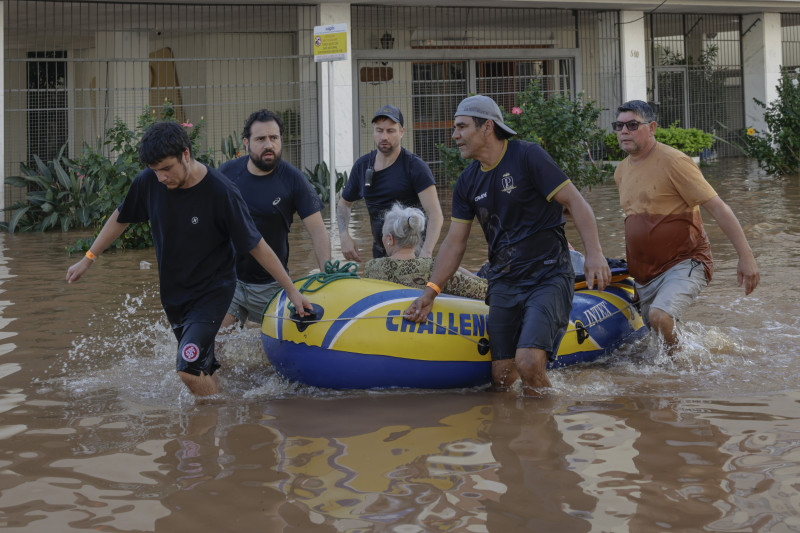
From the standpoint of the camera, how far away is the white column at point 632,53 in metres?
22.4

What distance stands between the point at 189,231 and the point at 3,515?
193 cm

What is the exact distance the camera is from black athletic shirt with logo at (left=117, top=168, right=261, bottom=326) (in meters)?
5.12

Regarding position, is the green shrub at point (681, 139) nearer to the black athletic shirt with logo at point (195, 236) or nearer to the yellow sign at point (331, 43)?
the yellow sign at point (331, 43)

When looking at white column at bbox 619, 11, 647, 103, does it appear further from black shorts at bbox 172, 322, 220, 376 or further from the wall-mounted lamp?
black shorts at bbox 172, 322, 220, 376

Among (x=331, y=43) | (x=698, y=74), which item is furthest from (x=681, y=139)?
(x=331, y=43)

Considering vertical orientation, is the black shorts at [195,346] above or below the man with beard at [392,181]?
below

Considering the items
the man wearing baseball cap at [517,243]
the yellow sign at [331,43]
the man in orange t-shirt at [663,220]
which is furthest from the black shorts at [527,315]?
the yellow sign at [331,43]

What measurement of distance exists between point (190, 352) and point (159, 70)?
16.6 meters

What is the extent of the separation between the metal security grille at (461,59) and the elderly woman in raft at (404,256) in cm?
1354

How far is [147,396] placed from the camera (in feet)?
18.1

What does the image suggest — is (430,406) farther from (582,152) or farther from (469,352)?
(582,152)

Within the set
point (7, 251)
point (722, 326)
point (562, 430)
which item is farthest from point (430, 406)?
point (7, 251)

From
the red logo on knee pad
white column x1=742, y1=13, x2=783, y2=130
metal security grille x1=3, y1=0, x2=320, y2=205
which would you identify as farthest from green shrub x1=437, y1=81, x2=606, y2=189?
white column x1=742, y1=13, x2=783, y2=130

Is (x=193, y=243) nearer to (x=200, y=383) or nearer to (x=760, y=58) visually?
(x=200, y=383)
